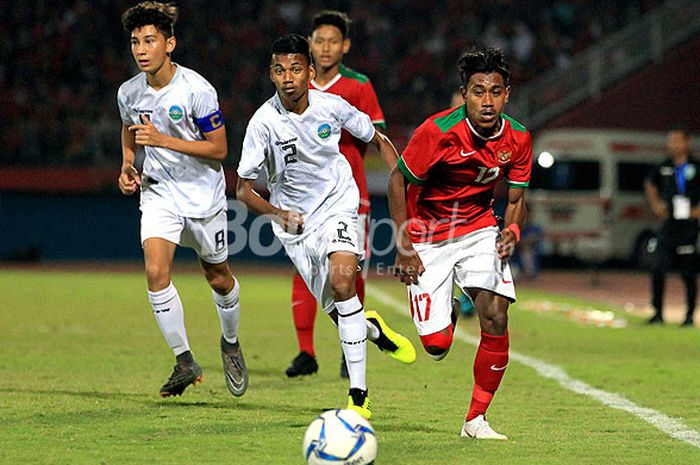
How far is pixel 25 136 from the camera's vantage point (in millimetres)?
28141

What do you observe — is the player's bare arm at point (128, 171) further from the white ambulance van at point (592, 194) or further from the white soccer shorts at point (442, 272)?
the white ambulance van at point (592, 194)

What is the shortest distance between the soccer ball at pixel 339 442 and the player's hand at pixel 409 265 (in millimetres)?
1459

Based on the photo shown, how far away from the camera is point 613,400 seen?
829 centimetres

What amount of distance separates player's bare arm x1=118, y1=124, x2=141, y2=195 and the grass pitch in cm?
130

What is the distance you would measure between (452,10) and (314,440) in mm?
25420

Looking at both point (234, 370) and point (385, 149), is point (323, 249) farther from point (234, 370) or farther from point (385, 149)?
point (234, 370)

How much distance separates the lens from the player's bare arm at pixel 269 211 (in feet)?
23.8

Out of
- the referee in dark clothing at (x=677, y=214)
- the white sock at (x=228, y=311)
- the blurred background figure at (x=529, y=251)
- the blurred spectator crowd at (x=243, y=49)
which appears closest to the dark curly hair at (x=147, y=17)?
the white sock at (x=228, y=311)

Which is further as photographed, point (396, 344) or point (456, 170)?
point (396, 344)

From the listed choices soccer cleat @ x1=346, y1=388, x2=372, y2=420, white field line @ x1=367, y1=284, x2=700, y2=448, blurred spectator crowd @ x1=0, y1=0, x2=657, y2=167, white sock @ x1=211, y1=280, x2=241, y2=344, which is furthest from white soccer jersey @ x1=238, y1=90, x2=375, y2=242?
blurred spectator crowd @ x1=0, y1=0, x2=657, y2=167

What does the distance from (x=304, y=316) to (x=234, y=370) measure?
162 centimetres

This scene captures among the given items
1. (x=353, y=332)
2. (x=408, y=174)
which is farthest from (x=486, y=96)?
(x=353, y=332)

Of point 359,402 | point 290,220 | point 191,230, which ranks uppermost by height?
point 290,220

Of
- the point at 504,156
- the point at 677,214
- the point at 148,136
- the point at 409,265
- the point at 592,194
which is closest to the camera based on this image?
the point at 504,156
